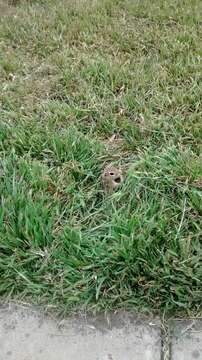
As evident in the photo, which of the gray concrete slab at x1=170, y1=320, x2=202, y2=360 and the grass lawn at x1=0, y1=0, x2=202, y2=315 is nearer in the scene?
the gray concrete slab at x1=170, y1=320, x2=202, y2=360

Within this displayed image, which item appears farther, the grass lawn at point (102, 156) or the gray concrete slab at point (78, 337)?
the grass lawn at point (102, 156)

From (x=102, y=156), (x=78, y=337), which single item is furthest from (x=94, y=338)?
(x=102, y=156)

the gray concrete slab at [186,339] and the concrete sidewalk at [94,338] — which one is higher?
the gray concrete slab at [186,339]

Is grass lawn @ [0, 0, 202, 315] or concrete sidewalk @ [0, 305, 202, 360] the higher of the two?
grass lawn @ [0, 0, 202, 315]

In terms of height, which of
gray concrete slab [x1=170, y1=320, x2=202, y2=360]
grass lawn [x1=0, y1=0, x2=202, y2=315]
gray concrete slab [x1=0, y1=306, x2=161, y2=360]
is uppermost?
grass lawn [x1=0, y1=0, x2=202, y2=315]

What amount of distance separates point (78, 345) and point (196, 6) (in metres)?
2.99

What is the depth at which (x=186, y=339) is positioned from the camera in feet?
5.73

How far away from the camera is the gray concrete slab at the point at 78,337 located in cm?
173

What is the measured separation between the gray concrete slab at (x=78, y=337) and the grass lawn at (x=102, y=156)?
0.07 metres

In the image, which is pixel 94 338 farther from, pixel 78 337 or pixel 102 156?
pixel 102 156

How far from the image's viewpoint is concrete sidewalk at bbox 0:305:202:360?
1.73 meters

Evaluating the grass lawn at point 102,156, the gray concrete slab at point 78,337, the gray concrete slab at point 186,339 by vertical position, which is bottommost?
the gray concrete slab at point 78,337

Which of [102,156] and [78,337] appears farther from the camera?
[102,156]

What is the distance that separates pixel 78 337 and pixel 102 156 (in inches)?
39.0
